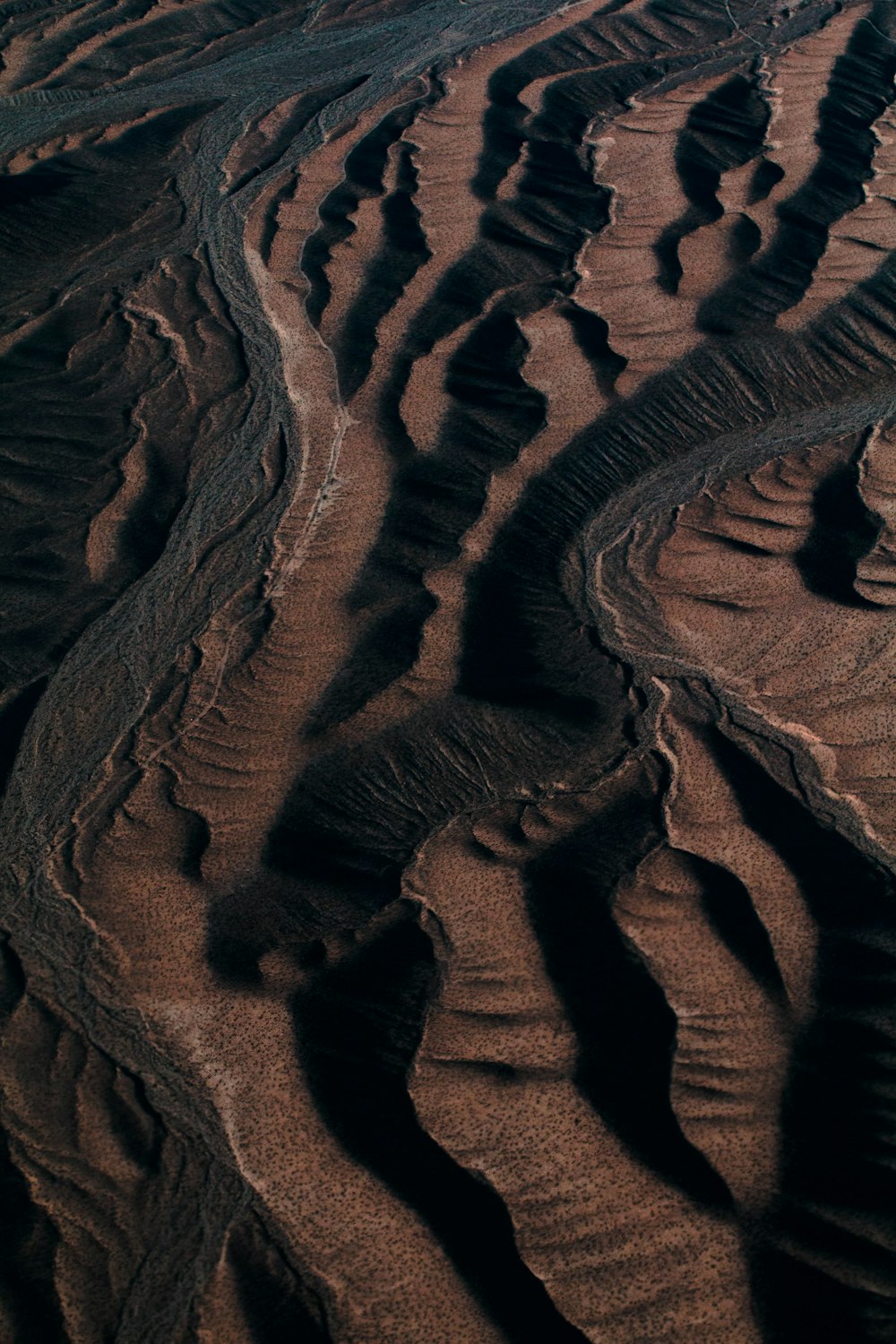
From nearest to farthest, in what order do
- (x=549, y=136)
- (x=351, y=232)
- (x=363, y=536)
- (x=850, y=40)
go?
(x=363, y=536)
(x=351, y=232)
(x=549, y=136)
(x=850, y=40)

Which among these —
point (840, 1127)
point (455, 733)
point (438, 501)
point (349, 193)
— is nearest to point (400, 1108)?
point (840, 1127)

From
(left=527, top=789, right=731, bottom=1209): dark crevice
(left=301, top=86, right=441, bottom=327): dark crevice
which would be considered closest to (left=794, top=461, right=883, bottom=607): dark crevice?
(left=527, top=789, right=731, bottom=1209): dark crevice

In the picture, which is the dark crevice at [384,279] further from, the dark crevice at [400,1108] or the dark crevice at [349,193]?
the dark crevice at [400,1108]

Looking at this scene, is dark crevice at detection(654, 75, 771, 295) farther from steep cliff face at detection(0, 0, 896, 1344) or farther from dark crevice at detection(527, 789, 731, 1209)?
dark crevice at detection(527, 789, 731, 1209)

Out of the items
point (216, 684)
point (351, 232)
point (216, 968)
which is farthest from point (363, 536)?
point (351, 232)

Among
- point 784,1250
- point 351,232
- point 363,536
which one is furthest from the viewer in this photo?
point 351,232

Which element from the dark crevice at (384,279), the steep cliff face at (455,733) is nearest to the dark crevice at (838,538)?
the steep cliff face at (455,733)

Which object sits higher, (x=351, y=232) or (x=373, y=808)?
(x=351, y=232)

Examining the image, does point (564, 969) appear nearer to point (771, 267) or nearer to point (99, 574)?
point (99, 574)
